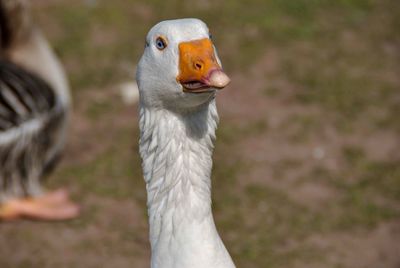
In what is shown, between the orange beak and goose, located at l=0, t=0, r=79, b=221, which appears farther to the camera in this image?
goose, located at l=0, t=0, r=79, b=221

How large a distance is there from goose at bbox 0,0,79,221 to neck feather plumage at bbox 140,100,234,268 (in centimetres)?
300

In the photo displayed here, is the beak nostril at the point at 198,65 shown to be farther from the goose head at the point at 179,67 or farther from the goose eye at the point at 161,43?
the goose eye at the point at 161,43

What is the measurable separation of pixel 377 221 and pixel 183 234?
3.17 meters

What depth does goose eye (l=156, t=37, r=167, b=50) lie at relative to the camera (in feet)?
9.66

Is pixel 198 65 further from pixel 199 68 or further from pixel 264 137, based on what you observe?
pixel 264 137

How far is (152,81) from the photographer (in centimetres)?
299

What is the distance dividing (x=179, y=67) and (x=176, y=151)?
35 centimetres

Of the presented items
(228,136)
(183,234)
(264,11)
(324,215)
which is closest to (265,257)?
(324,215)

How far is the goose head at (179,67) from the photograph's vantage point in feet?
9.08

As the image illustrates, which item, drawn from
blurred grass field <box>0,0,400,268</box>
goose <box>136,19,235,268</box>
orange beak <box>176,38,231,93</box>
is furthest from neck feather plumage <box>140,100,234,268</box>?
blurred grass field <box>0,0,400,268</box>

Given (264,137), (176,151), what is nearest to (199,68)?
(176,151)

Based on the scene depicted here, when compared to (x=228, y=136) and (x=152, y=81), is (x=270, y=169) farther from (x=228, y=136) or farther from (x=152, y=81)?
(x=152, y=81)

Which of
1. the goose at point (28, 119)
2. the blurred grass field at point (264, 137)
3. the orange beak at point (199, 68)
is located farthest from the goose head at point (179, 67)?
the goose at point (28, 119)

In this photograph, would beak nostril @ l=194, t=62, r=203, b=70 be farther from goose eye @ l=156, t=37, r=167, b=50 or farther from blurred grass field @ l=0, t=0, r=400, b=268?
blurred grass field @ l=0, t=0, r=400, b=268
